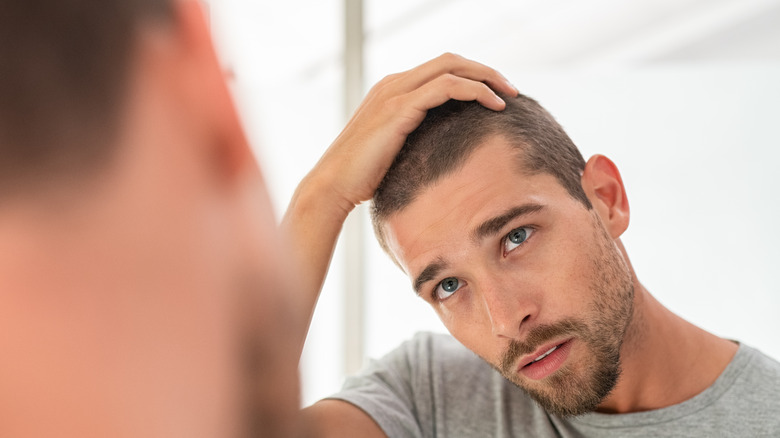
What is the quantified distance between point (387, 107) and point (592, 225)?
0.46 metres

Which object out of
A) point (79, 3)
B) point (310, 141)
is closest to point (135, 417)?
point (79, 3)

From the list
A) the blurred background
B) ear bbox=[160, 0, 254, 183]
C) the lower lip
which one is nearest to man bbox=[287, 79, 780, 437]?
the lower lip

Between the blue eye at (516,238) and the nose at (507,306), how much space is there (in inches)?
3.1

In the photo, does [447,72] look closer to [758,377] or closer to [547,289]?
[547,289]

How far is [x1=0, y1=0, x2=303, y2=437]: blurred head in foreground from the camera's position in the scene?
234mm

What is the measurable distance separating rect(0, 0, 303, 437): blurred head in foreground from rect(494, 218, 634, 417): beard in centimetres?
105

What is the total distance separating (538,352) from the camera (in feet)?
4.04

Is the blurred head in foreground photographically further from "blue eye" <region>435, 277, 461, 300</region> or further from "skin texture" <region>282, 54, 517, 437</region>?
"blue eye" <region>435, 277, 461, 300</region>

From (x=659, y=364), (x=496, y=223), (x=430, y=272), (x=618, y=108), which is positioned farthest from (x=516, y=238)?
(x=618, y=108)

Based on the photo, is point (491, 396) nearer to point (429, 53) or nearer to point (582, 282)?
point (582, 282)

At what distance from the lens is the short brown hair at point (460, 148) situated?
1.35 meters

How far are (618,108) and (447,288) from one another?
153cm

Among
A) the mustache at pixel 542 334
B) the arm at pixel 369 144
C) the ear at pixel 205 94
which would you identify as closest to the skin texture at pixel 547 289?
the mustache at pixel 542 334

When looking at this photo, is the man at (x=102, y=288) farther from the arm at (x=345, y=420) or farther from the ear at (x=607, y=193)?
the ear at (x=607, y=193)
